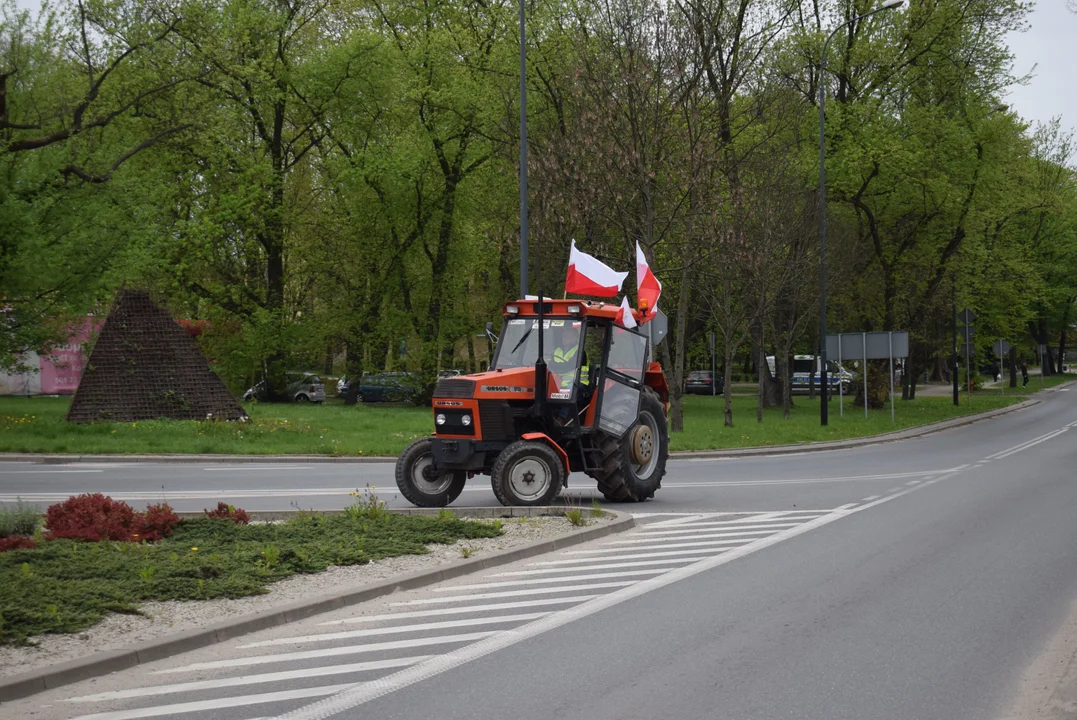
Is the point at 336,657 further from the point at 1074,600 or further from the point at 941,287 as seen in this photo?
the point at 941,287

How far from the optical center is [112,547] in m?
10.2

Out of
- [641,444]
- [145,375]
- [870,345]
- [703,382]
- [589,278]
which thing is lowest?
[641,444]

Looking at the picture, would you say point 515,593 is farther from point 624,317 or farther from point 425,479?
point 624,317

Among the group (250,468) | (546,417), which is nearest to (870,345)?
(250,468)

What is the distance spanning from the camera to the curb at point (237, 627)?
6.54 metres

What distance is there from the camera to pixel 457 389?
48.2ft

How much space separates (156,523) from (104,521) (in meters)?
0.48

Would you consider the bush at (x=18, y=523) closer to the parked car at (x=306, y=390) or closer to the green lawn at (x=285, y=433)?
the green lawn at (x=285, y=433)

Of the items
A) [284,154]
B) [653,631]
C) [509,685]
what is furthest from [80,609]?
[284,154]

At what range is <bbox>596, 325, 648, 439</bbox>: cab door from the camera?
609 inches

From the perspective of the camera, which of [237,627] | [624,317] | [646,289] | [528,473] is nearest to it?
[237,627]

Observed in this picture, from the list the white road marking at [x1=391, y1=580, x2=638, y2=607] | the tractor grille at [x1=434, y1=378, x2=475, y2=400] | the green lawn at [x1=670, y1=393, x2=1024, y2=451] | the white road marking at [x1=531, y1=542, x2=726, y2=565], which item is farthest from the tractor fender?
the green lawn at [x1=670, y1=393, x2=1024, y2=451]

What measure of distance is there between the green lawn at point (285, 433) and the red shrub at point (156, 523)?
42.3 ft

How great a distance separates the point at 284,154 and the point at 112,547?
125 ft
